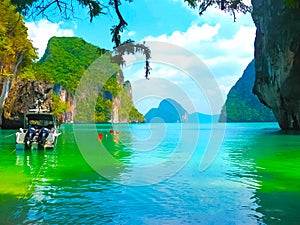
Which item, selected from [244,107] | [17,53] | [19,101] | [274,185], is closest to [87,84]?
[244,107]

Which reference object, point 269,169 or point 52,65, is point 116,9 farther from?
point 52,65

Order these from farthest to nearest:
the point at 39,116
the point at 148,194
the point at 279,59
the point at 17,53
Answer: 1. the point at 17,53
2. the point at 279,59
3. the point at 39,116
4. the point at 148,194

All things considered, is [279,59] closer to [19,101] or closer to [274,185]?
[274,185]

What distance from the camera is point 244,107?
487 ft

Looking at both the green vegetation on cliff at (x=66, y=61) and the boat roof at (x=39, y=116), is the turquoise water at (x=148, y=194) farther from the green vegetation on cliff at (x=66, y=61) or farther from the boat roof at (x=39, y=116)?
the green vegetation on cliff at (x=66, y=61)

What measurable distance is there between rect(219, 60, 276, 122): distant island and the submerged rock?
3858 inches

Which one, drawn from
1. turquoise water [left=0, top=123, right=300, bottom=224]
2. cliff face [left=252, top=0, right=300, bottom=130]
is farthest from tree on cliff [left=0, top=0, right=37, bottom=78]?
cliff face [left=252, top=0, right=300, bottom=130]

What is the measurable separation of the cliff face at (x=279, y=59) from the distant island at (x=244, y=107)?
9596cm

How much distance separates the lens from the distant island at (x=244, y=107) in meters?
144

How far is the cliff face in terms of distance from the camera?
3575 cm

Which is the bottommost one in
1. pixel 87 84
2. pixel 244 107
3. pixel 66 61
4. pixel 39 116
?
pixel 39 116

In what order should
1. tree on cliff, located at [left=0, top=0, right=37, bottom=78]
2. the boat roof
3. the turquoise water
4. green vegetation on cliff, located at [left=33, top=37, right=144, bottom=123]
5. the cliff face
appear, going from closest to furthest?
1. the turquoise water
2. the boat roof
3. tree on cliff, located at [left=0, top=0, right=37, bottom=78]
4. the cliff face
5. green vegetation on cliff, located at [left=33, top=37, right=144, bottom=123]

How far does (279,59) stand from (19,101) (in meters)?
33.5

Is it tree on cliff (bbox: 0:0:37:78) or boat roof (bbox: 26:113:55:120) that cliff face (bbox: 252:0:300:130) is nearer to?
boat roof (bbox: 26:113:55:120)
